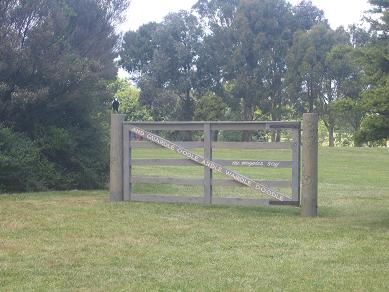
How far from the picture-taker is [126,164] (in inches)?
487

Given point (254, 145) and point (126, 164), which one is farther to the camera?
point (126, 164)

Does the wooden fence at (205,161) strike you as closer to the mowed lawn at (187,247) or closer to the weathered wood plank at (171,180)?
the weathered wood plank at (171,180)

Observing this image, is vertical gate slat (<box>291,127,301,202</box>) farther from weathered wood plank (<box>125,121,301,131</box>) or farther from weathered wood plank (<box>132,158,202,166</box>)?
weathered wood plank (<box>132,158,202,166</box>)

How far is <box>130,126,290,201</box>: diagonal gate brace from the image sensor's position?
11.0m

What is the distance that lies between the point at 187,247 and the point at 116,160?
17.0 ft

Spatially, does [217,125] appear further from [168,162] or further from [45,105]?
[45,105]

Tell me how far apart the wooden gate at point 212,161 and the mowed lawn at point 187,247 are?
0.29 m

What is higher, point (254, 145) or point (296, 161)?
point (254, 145)

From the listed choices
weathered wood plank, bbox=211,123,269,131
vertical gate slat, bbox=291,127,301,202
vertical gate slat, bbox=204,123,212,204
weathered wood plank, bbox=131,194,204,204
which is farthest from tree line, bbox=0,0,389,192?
weathered wood plank, bbox=131,194,204,204

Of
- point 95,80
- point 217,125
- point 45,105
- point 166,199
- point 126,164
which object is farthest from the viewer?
point 95,80

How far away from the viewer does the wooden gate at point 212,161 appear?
35.8ft

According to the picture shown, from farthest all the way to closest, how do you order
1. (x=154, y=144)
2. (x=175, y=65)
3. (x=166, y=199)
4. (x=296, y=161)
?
(x=175, y=65), (x=154, y=144), (x=166, y=199), (x=296, y=161)

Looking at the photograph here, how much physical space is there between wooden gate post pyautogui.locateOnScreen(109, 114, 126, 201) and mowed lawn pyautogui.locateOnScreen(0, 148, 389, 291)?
38cm

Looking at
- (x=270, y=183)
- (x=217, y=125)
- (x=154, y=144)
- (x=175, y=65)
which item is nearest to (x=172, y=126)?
(x=154, y=144)
